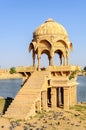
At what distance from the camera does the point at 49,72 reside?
30.4m

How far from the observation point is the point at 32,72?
32.0 meters

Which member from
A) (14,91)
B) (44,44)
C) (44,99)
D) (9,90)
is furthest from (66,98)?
(9,90)

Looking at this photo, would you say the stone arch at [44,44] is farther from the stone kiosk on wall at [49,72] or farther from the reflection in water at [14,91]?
the reflection in water at [14,91]

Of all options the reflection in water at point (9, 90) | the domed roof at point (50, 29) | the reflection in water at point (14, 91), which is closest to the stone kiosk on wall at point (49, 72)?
the domed roof at point (50, 29)

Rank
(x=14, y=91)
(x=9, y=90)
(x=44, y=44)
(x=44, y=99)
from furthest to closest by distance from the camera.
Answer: (x=9, y=90), (x=14, y=91), (x=44, y=44), (x=44, y=99)

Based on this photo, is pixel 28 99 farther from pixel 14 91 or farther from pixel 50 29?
pixel 14 91

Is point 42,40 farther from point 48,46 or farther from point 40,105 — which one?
point 40,105

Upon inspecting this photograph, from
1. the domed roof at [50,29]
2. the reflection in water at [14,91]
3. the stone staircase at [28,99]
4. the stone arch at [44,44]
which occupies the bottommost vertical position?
the stone staircase at [28,99]

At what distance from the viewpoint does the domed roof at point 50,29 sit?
104ft

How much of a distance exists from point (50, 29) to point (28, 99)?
9.41 m

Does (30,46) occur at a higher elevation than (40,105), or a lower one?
higher

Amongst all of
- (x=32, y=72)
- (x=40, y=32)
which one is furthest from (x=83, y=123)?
(x=40, y=32)

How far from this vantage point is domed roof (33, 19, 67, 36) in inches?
1247

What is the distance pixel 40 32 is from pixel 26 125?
12691mm
